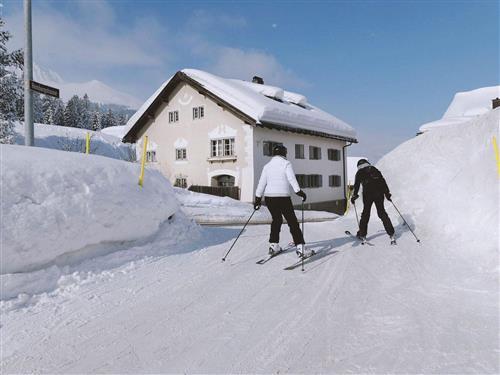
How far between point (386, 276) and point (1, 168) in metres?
5.22

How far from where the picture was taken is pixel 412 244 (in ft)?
21.9

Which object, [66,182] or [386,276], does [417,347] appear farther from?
[66,182]

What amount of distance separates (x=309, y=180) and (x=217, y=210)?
29.9 feet

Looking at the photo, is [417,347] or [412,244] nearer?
[417,347]

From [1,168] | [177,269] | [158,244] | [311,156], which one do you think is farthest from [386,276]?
[311,156]

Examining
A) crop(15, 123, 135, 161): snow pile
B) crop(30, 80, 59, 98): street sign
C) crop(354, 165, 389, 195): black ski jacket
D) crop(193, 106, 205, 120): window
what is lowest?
crop(354, 165, 389, 195): black ski jacket

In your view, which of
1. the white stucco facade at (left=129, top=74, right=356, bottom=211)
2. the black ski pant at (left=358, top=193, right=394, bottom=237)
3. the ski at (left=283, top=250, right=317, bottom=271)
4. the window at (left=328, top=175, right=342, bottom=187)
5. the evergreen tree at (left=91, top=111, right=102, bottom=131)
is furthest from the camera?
the evergreen tree at (left=91, top=111, right=102, bottom=131)

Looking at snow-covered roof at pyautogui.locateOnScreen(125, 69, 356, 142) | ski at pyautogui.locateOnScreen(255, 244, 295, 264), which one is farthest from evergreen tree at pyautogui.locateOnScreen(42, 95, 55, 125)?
ski at pyautogui.locateOnScreen(255, 244, 295, 264)

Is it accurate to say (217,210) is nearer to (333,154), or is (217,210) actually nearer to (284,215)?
(284,215)

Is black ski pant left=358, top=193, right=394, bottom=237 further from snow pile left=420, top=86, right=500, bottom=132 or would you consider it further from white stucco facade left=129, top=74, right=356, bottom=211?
snow pile left=420, top=86, right=500, bottom=132

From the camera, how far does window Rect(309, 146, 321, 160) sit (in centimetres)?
2273

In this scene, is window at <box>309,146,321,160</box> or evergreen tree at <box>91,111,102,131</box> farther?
evergreen tree at <box>91,111,102,131</box>

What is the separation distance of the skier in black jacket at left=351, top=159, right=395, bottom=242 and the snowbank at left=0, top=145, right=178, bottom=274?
4264 millimetres

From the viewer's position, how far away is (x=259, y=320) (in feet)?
10.6
